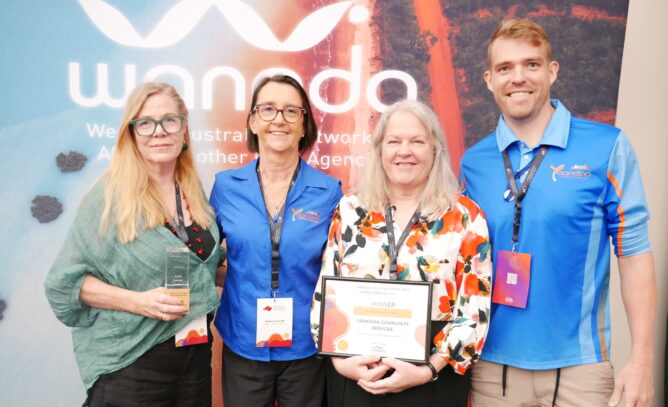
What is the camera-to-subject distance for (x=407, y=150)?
189 centimetres

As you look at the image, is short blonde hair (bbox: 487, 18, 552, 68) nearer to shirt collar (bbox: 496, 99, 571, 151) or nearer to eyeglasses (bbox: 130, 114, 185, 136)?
shirt collar (bbox: 496, 99, 571, 151)

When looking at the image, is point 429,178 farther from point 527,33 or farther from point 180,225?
point 180,225

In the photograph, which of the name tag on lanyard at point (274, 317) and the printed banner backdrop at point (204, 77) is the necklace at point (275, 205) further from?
the printed banner backdrop at point (204, 77)

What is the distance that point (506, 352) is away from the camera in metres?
1.96

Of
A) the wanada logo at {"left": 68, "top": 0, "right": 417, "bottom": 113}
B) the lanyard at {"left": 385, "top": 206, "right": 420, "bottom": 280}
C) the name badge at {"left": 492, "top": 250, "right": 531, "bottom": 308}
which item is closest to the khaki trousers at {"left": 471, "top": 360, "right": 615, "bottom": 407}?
the name badge at {"left": 492, "top": 250, "right": 531, "bottom": 308}

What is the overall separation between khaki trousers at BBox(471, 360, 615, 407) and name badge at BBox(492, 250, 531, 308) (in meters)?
0.32

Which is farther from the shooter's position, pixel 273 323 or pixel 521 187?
pixel 273 323

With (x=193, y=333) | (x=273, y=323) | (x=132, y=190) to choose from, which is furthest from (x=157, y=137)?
(x=273, y=323)

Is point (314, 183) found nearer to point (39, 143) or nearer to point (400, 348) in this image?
point (400, 348)

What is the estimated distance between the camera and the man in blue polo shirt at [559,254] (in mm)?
1905

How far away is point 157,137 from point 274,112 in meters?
0.57

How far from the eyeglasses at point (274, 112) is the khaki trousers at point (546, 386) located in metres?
1.46

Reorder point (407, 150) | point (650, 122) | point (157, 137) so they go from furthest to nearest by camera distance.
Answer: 1. point (650, 122)
2. point (157, 137)
3. point (407, 150)

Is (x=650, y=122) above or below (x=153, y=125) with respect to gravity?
above
